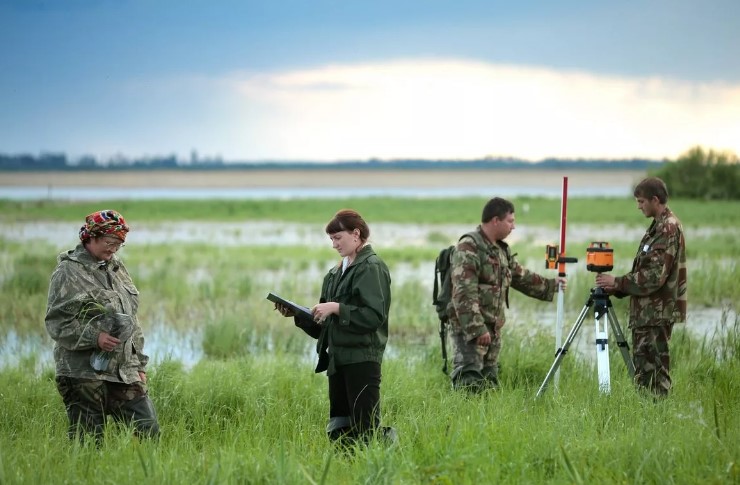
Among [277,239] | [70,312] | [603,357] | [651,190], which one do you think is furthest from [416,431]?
[277,239]

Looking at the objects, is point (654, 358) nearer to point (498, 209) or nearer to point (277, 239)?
point (498, 209)

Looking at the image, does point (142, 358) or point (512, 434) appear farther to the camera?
point (142, 358)

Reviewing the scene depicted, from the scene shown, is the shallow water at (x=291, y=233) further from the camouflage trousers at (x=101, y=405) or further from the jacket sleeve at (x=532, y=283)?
the camouflage trousers at (x=101, y=405)

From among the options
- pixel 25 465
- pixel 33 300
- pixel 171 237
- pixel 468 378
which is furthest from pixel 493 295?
pixel 171 237

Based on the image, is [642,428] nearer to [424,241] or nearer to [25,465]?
[25,465]

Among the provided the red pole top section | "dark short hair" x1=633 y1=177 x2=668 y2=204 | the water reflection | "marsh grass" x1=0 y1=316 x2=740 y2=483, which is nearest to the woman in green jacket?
"marsh grass" x1=0 y1=316 x2=740 y2=483

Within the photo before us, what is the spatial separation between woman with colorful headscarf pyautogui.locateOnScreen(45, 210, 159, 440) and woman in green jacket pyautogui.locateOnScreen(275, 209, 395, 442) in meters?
1.08

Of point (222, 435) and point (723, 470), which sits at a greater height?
point (723, 470)

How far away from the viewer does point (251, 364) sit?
959cm

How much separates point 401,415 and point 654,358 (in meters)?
2.05

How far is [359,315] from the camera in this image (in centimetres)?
594

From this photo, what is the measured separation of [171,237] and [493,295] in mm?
25081

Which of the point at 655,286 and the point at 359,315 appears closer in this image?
the point at 359,315

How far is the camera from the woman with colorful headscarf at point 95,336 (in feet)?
19.7
